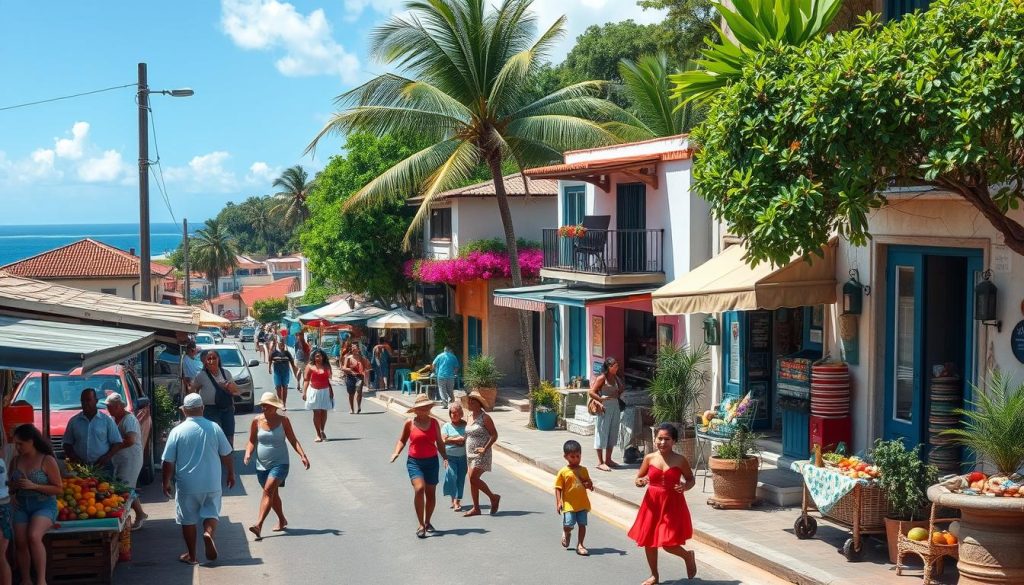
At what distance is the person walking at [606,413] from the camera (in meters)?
17.0

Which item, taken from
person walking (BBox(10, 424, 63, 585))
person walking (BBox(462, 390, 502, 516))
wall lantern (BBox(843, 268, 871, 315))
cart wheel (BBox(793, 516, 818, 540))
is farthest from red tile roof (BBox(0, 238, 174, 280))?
cart wheel (BBox(793, 516, 818, 540))

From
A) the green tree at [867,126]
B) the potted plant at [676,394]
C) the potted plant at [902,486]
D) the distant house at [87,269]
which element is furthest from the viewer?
the distant house at [87,269]

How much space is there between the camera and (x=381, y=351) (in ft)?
114

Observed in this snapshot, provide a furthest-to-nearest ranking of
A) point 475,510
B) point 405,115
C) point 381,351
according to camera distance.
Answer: point 381,351
point 405,115
point 475,510

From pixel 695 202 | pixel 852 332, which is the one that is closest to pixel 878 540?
pixel 852 332

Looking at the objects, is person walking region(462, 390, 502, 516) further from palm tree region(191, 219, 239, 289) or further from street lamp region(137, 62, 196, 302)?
palm tree region(191, 219, 239, 289)

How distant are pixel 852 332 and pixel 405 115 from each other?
13270 mm

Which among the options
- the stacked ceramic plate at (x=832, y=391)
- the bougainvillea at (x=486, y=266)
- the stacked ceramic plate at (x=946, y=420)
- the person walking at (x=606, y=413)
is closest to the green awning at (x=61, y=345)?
the person walking at (x=606, y=413)

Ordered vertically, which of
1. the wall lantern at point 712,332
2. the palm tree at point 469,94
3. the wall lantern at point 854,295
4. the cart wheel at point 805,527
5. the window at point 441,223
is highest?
the palm tree at point 469,94

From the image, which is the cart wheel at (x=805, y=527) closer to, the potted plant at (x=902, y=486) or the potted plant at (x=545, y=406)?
the potted plant at (x=902, y=486)

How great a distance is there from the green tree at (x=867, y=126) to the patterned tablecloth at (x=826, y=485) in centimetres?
224

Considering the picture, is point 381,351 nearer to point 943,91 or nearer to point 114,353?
point 114,353

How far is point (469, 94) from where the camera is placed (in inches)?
981

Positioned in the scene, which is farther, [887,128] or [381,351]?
[381,351]
